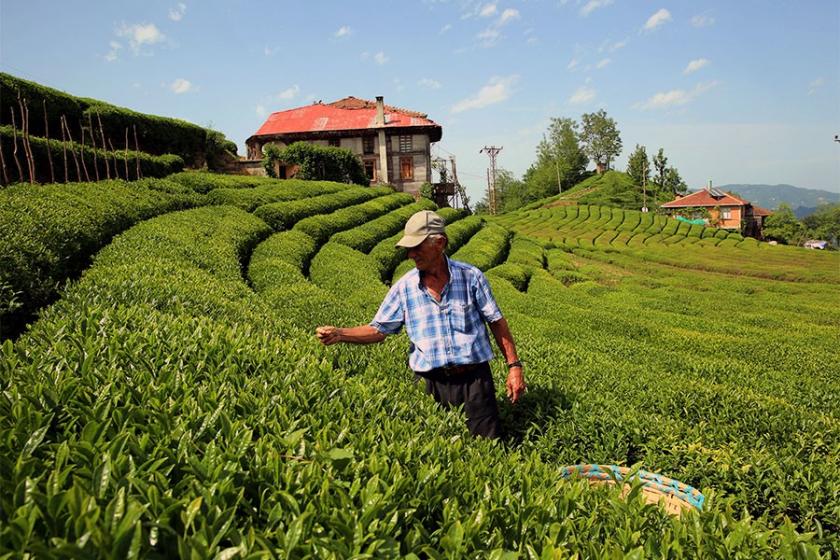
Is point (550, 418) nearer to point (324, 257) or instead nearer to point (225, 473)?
point (225, 473)

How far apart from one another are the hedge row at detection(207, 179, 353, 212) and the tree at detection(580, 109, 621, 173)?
265 feet

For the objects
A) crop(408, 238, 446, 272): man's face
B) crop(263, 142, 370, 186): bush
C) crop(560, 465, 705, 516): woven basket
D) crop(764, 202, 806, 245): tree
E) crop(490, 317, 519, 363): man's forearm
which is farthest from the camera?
crop(764, 202, 806, 245): tree

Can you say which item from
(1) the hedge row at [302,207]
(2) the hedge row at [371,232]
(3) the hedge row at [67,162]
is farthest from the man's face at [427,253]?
(1) the hedge row at [302,207]

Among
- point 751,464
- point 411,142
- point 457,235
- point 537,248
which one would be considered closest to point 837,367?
point 751,464

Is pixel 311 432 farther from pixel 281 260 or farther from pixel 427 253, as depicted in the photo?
pixel 281 260

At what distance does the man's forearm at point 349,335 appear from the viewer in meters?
3.83

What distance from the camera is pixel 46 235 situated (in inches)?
289

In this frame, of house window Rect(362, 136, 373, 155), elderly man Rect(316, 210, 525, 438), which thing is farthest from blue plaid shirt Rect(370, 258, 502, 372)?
house window Rect(362, 136, 373, 155)

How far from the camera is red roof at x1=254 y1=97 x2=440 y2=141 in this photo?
43.6 m

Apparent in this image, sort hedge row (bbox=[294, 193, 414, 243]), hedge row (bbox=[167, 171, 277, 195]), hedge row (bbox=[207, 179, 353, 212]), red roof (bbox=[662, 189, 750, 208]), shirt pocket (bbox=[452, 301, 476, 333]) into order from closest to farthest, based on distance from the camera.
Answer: shirt pocket (bbox=[452, 301, 476, 333]) → hedge row (bbox=[294, 193, 414, 243]) → hedge row (bbox=[207, 179, 353, 212]) → hedge row (bbox=[167, 171, 277, 195]) → red roof (bbox=[662, 189, 750, 208])

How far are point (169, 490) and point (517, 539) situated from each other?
1362 millimetres

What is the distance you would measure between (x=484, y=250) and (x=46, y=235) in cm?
2019

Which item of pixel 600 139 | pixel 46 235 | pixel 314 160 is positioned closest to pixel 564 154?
pixel 600 139

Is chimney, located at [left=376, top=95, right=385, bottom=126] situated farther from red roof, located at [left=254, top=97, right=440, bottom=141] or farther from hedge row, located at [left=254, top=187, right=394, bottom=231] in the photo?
hedge row, located at [left=254, top=187, right=394, bottom=231]
